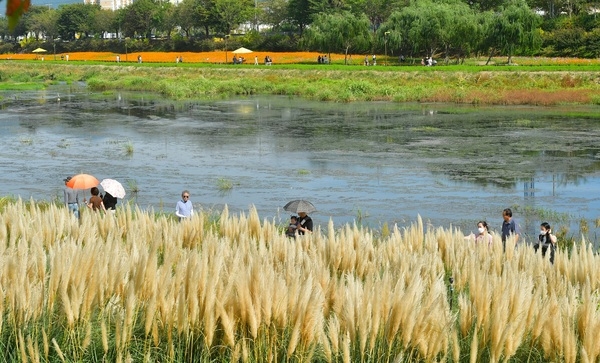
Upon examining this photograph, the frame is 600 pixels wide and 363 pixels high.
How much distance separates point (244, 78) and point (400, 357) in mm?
51621

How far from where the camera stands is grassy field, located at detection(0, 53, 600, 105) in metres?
46.2

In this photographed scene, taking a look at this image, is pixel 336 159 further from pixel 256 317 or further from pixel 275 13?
pixel 275 13

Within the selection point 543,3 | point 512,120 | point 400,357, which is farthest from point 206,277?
point 543,3

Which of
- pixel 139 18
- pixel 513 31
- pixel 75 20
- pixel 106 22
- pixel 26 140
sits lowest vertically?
pixel 26 140

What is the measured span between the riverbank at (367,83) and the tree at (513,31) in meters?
7.35

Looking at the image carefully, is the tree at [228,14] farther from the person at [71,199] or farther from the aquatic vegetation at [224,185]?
the person at [71,199]

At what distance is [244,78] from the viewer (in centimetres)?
5725

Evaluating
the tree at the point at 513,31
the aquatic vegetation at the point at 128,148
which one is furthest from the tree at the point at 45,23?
the aquatic vegetation at the point at 128,148

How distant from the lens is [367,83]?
50.1m

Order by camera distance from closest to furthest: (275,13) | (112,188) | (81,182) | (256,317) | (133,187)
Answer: (256,317)
(112,188)
(81,182)
(133,187)
(275,13)

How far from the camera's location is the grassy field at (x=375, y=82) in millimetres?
46219

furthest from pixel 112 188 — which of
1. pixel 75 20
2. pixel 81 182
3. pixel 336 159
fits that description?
pixel 75 20

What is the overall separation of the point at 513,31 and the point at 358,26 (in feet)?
47.5

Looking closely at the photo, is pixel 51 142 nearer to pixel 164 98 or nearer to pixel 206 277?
pixel 164 98
